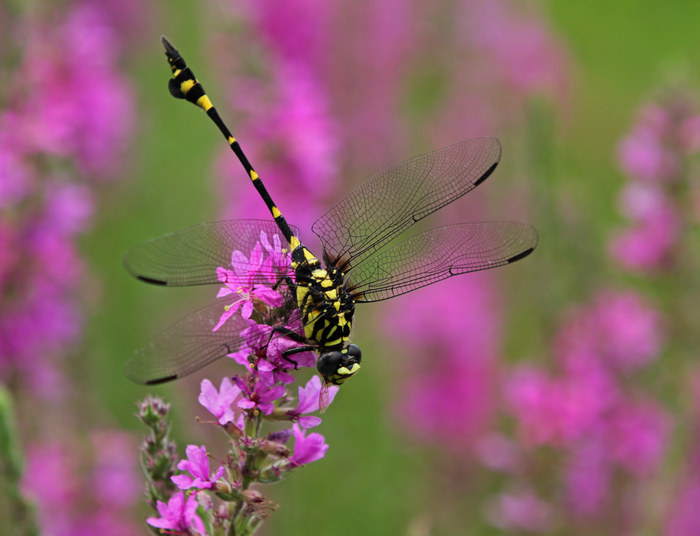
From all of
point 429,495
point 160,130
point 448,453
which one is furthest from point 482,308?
point 160,130


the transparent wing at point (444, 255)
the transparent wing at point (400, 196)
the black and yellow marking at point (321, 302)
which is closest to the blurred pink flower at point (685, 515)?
the transparent wing at point (444, 255)

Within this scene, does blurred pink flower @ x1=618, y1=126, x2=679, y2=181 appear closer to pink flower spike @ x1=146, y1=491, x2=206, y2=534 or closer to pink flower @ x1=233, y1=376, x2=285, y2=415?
pink flower @ x1=233, y1=376, x2=285, y2=415

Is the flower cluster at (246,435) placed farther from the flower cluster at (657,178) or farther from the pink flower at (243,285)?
the flower cluster at (657,178)

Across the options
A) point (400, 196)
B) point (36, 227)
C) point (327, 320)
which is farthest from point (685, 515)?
point (36, 227)

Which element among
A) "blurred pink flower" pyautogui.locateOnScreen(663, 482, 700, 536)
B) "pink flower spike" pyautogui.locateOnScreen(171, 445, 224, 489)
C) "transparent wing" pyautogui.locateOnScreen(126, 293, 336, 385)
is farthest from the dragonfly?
"blurred pink flower" pyautogui.locateOnScreen(663, 482, 700, 536)

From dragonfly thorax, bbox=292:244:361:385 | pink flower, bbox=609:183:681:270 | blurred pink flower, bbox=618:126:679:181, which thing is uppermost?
blurred pink flower, bbox=618:126:679:181
